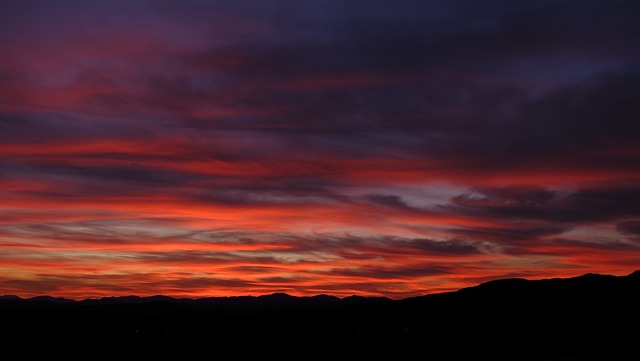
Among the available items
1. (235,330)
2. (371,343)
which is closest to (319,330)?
(235,330)

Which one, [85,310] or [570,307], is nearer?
[570,307]

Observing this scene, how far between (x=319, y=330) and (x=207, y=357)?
90.9 ft

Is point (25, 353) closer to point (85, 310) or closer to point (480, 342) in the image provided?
point (480, 342)

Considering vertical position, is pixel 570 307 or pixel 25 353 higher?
pixel 570 307

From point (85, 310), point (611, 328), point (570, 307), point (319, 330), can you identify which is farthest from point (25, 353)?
point (570, 307)

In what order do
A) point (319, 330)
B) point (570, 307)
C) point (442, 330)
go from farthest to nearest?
point (570, 307)
point (319, 330)
point (442, 330)

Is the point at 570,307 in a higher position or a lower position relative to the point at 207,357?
higher

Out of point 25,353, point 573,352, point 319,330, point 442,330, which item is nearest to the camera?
point 573,352

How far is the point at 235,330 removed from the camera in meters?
95.1

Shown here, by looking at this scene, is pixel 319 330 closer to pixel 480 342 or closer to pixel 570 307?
pixel 480 342

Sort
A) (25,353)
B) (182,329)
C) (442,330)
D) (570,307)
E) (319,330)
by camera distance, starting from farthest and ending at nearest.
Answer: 1. (570,307)
2. (182,329)
3. (319,330)
4. (442,330)
5. (25,353)

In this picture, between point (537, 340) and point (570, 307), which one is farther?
point (570, 307)

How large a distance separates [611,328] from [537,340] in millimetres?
8170

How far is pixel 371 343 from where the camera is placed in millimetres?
71750
